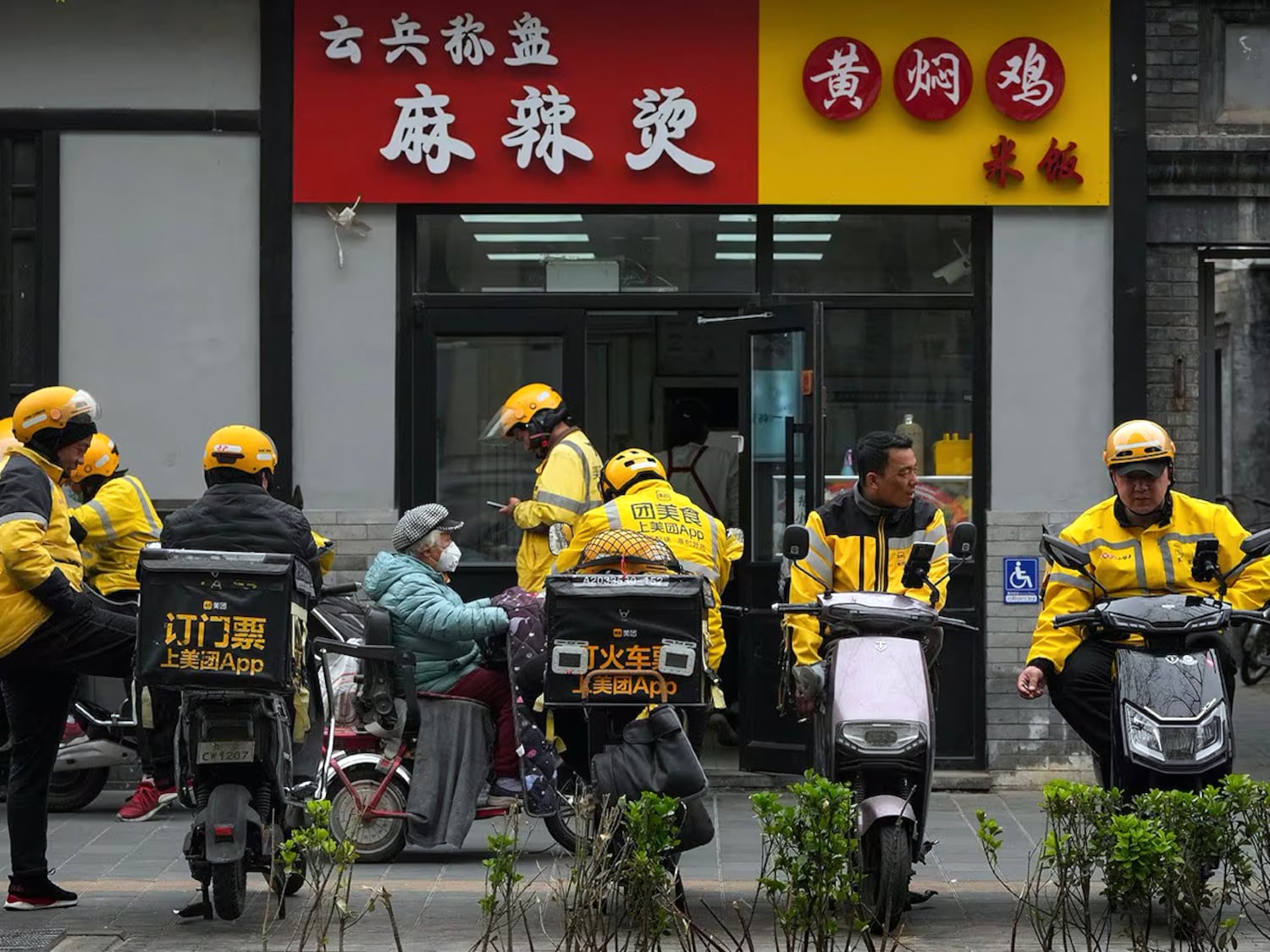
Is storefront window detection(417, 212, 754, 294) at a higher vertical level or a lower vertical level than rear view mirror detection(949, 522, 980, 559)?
higher

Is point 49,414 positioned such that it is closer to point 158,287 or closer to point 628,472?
point 628,472

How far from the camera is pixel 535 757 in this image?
894 centimetres

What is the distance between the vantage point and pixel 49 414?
26.2 ft

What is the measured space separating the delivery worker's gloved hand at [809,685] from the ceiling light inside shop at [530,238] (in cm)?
418

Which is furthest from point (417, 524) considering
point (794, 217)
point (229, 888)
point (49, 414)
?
point (794, 217)

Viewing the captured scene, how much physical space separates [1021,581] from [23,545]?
569 cm

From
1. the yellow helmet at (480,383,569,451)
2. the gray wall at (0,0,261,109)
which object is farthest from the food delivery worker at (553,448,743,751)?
the gray wall at (0,0,261,109)

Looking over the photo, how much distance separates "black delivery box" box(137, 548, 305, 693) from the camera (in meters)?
7.33

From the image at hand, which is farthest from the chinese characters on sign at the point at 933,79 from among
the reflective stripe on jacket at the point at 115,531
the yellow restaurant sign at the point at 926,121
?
the reflective stripe on jacket at the point at 115,531

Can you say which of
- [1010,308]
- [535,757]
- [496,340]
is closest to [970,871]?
[535,757]

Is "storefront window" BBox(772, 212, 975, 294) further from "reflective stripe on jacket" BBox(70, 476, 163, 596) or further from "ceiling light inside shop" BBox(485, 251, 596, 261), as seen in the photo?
"reflective stripe on jacket" BBox(70, 476, 163, 596)

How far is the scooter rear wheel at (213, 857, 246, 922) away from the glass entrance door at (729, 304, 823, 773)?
4.33 metres

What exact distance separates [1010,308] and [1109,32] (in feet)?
5.23

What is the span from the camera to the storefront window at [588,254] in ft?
37.9
